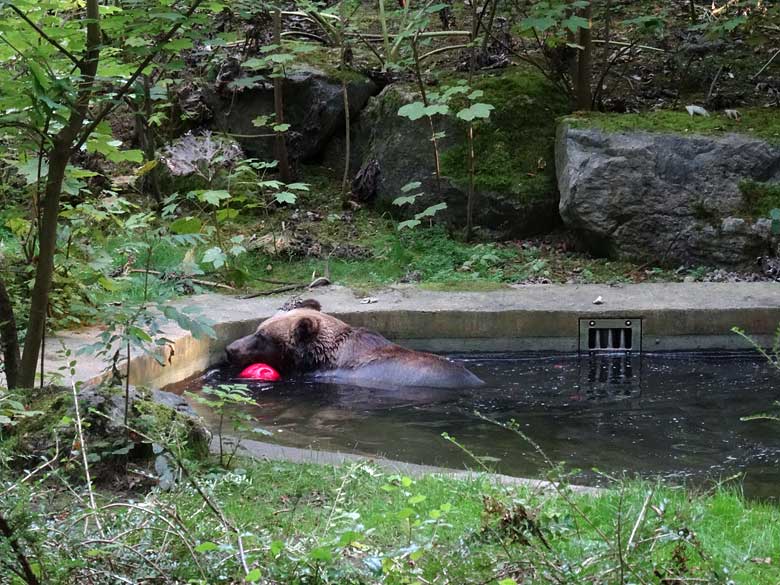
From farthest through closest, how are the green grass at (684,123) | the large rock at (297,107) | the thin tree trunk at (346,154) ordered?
the large rock at (297,107) < the thin tree trunk at (346,154) < the green grass at (684,123)

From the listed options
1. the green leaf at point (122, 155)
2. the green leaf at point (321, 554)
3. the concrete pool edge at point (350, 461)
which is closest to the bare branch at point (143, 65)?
the green leaf at point (122, 155)

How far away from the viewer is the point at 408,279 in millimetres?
11578

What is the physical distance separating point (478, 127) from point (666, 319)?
4455 mm

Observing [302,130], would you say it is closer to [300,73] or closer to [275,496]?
[300,73]

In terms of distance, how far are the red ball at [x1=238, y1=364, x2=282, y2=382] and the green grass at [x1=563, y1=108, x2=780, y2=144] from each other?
509cm

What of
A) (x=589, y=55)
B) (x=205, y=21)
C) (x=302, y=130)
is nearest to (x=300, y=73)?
(x=302, y=130)

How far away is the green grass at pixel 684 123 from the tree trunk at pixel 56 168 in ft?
26.9

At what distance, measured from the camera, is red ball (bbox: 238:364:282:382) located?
9523mm

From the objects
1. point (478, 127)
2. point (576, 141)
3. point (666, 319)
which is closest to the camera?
point (666, 319)

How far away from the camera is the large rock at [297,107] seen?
1460 centimetres

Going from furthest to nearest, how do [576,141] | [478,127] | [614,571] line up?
[478,127] < [576,141] < [614,571]

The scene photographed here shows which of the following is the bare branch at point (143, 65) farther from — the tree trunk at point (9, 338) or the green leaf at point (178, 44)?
the tree trunk at point (9, 338)

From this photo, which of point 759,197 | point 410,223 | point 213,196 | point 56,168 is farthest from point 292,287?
point 56,168

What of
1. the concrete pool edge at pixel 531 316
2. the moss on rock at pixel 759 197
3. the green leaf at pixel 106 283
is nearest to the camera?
the green leaf at pixel 106 283
